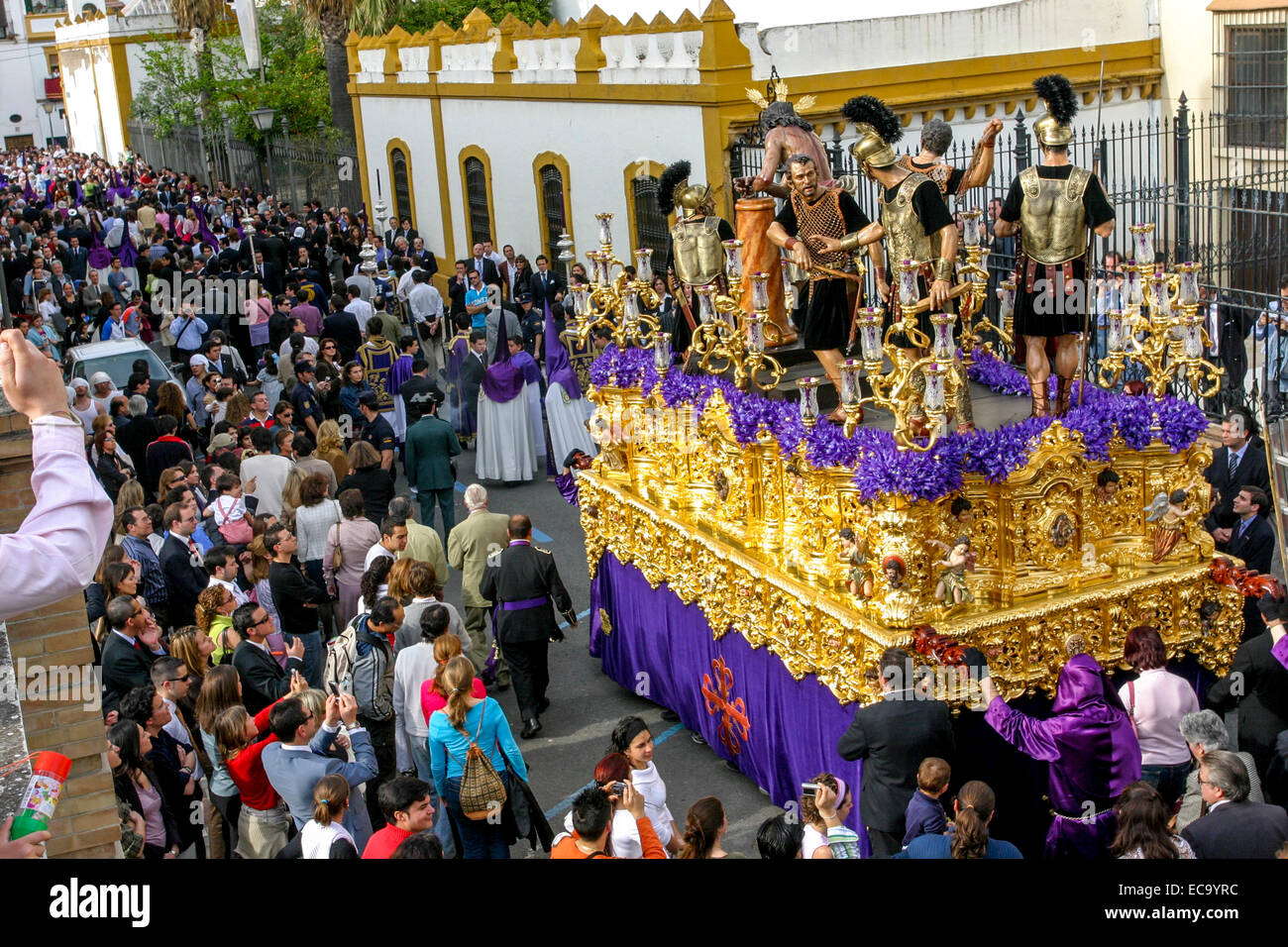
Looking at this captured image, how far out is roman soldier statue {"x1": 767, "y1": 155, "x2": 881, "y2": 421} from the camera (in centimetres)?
851

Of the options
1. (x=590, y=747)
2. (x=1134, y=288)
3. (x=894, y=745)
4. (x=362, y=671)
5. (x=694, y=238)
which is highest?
(x=694, y=238)

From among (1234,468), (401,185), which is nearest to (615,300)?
(1234,468)

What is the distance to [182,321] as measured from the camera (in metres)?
16.3

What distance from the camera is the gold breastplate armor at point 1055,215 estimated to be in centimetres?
740

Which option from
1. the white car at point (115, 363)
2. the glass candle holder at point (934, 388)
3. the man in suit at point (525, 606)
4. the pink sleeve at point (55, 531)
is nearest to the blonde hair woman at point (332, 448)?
the man in suit at point (525, 606)

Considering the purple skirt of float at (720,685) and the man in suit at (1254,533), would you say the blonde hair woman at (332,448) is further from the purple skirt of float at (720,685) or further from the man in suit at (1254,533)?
the man in suit at (1254,533)

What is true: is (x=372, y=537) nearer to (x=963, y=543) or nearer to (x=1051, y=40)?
(x=963, y=543)

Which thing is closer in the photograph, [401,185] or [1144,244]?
[1144,244]

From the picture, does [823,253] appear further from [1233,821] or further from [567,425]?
[567,425]

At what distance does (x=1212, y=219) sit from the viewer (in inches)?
655

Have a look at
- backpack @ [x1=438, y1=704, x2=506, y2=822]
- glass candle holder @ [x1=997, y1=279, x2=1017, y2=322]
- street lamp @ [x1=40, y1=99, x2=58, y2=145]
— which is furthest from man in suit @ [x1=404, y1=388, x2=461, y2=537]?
street lamp @ [x1=40, y1=99, x2=58, y2=145]

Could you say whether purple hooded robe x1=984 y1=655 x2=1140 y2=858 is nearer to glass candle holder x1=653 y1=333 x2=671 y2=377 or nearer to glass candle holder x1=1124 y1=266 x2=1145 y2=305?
glass candle holder x1=1124 y1=266 x2=1145 y2=305

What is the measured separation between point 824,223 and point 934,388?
2250 millimetres
